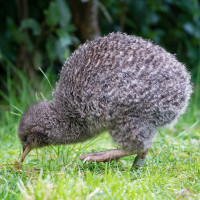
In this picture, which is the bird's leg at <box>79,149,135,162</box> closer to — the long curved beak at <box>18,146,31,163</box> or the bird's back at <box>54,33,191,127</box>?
the bird's back at <box>54,33,191,127</box>

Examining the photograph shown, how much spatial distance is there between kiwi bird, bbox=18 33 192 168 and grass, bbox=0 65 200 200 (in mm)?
173

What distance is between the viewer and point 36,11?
7316 millimetres

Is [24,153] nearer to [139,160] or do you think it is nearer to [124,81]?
[139,160]

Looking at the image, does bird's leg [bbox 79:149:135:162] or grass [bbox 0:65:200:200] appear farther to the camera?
bird's leg [bbox 79:149:135:162]

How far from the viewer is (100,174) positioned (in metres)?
3.80

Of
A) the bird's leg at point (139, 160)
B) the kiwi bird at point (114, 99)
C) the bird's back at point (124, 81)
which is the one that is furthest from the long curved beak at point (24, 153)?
the bird's leg at point (139, 160)

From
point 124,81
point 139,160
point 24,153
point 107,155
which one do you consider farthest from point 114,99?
point 24,153

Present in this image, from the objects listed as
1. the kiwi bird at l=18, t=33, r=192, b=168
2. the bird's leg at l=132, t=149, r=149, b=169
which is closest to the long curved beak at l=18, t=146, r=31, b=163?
the kiwi bird at l=18, t=33, r=192, b=168

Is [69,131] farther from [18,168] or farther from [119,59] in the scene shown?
[119,59]

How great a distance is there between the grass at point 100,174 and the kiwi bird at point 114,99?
0.57 feet

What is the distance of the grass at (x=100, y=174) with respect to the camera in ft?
10.4

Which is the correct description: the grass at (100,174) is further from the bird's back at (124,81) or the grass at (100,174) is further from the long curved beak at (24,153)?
the bird's back at (124,81)

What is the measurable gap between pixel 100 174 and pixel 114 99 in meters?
0.67

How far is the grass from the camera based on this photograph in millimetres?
3158
